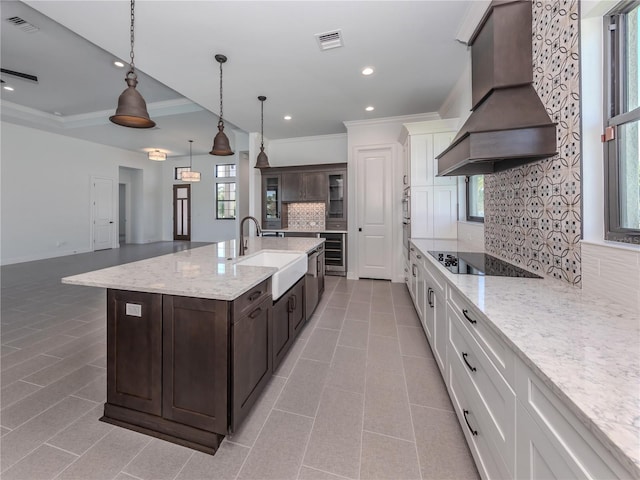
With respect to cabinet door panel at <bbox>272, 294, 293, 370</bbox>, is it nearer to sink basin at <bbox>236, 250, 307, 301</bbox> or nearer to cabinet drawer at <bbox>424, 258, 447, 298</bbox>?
sink basin at <bbox>236, 250, 307, 301</bbox>

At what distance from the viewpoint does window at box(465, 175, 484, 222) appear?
3.17 meters

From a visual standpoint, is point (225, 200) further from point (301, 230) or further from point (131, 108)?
point (131, 108)

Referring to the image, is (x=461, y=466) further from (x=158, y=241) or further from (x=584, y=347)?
(x=158, y=241)

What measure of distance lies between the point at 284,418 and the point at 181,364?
72 cm

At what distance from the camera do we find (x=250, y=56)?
2.94 m

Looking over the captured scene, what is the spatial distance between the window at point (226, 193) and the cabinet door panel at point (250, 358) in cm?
868

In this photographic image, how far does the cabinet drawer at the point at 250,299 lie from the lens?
138cm

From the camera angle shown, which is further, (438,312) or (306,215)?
(306,215)

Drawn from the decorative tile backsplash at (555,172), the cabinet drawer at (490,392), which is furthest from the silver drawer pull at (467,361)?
the decorative tile backsplash at (555,172)

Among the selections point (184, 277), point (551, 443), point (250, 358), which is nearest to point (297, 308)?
point (250, 358)

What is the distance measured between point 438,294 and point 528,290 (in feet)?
2.26

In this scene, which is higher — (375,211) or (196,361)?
(375,211)

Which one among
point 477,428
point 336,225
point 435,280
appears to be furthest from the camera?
point 336,225

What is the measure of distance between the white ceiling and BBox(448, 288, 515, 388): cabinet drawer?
8.24 feet
